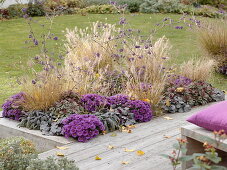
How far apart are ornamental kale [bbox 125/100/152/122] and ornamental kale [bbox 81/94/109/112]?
0.28 metres

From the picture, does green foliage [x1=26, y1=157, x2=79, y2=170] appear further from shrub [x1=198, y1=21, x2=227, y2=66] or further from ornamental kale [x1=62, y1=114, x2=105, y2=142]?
shrub [x1=198, y1=21, x2=227, y2=66]

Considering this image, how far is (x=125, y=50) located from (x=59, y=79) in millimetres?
1437

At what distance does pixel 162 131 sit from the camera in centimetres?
448

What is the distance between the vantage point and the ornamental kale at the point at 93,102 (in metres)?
4.80

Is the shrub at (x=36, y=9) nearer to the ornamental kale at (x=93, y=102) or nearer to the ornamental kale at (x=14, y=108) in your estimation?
the ornamental kale at (x=14, y=108)

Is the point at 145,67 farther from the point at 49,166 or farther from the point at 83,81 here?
the point at 49,166

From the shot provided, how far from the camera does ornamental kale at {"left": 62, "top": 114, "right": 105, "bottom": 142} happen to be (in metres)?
4.18

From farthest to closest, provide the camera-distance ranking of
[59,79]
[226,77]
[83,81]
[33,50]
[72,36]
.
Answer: [33,50]
[226,77]
[72,36]
[83,81]
[59,79]

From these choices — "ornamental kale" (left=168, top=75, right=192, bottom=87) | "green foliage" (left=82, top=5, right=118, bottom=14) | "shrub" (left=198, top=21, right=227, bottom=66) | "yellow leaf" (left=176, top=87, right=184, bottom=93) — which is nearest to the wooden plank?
"yellow leaf" (left=176, top=87, right=184, bottom=93)

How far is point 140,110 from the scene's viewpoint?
483cm

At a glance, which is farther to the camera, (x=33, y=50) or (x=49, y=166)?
(x=33, y=50)

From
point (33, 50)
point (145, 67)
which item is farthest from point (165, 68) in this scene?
point (33, 50)

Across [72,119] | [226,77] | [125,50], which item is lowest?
[226,77]

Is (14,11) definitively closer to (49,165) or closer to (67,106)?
(67,106)
